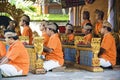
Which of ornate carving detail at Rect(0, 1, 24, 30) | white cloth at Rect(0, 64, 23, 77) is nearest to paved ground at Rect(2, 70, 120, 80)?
white cloth at Rect(0, 64, 23, 77)

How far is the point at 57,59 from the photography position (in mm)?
8469

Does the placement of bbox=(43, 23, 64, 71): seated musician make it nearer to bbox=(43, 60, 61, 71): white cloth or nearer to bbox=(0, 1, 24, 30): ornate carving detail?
bbox=(43, 60, 61, 71): white cloth

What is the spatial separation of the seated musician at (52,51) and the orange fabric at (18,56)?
2.93ft

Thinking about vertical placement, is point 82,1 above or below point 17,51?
above

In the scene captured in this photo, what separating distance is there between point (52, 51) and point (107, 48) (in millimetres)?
1313

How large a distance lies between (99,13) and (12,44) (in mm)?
3288

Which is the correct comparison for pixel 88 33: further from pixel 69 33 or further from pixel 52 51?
pixel 52 51

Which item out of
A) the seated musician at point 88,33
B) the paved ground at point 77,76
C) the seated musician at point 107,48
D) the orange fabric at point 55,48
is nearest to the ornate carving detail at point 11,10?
the seated musician at point 88,33

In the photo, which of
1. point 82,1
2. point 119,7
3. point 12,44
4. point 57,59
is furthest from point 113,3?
point 12,44

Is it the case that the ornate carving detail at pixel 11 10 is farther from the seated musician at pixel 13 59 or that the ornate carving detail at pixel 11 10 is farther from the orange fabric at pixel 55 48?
the seated musician at pixel 13 59

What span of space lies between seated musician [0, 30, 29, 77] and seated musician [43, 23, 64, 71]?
3.09 feet

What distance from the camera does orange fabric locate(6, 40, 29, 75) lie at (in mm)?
7254

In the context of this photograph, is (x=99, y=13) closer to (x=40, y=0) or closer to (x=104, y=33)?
(x=104, y=33)

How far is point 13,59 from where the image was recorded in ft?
23.9
